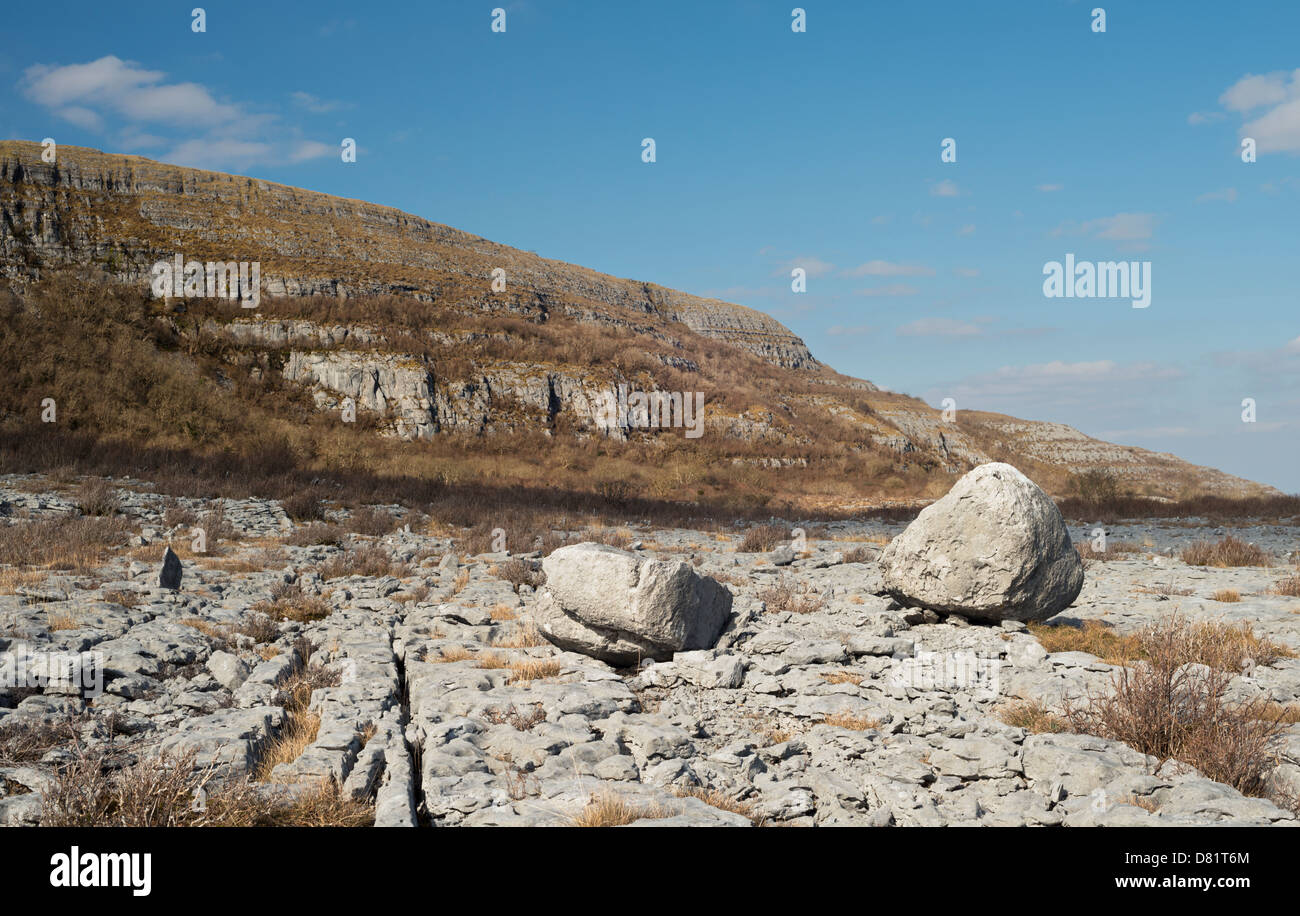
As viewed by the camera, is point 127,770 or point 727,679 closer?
point 127,770

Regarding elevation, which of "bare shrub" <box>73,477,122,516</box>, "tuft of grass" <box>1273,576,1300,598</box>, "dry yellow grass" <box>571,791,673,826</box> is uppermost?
"bare shrub" <box>73,477,122,516</box>

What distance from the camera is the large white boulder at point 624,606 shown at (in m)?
8.33

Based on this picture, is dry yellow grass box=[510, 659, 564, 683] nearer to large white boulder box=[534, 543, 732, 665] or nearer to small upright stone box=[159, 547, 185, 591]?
large white boulder box=[534, 543, 732, 665]

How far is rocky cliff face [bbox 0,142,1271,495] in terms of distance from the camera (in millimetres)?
48938

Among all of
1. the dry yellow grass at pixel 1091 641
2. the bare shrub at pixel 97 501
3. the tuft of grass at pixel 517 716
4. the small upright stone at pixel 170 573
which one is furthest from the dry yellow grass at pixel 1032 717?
the bare shrub at pixel 97 501

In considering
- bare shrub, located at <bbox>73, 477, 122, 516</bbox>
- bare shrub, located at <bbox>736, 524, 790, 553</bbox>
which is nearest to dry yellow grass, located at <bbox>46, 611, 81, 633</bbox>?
bare shrub, located at <bbox>73, 477, 122, 516</bbox>

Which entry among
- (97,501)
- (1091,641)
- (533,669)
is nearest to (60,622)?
(533,669)

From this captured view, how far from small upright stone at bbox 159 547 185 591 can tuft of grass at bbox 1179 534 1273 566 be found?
20411 millimetres

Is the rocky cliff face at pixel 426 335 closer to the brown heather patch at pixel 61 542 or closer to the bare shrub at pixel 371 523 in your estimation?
the bare shrub at pixel 371 523

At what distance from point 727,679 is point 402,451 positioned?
131 feet

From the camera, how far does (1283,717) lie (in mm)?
5941

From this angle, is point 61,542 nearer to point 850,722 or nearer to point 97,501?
point 97,501
